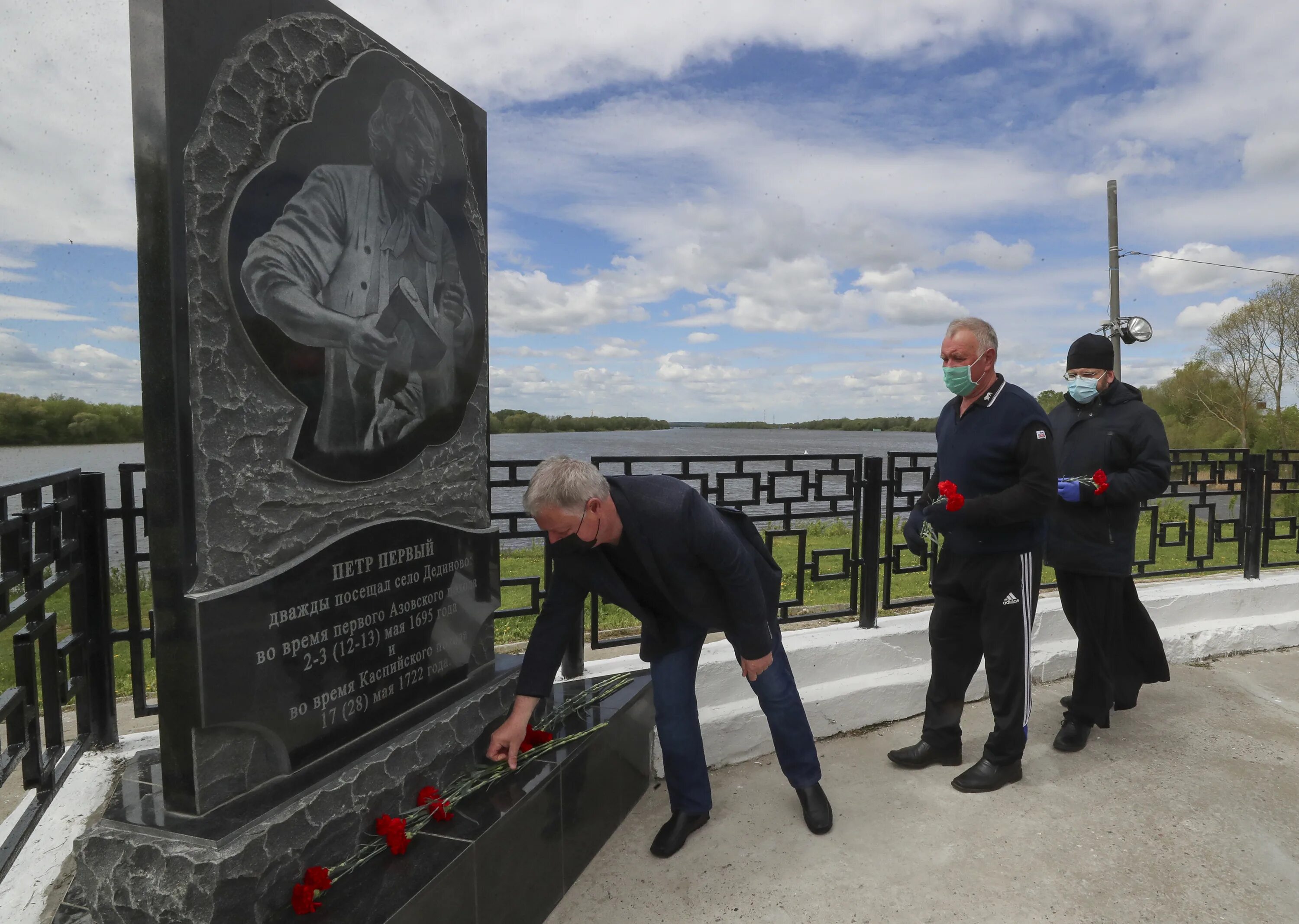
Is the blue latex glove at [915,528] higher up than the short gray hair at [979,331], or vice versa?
the short gray hair at [979,331]

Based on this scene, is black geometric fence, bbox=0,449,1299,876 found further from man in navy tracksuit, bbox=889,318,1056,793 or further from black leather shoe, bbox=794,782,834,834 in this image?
black leather shoe, bbox=794,782,834,834

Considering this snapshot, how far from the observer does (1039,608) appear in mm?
4473

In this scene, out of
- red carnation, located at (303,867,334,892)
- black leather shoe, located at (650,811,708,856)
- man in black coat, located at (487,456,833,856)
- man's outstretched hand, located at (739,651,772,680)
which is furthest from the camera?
black leather shoe, located at (650,811,708,856)

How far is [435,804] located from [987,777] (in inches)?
81.7

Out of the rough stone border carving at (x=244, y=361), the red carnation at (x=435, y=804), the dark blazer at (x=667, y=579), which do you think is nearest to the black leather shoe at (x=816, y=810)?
the dark blazer at (x=667, y=579)

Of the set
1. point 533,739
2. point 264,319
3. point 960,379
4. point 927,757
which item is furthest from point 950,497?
point 264,319

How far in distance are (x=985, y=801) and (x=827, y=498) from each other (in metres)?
1.47

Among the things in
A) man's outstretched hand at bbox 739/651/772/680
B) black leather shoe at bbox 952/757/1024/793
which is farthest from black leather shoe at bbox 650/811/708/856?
black leather shoe at bbox 952/757/1024/793

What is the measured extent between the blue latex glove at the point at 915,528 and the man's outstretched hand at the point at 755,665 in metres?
1.03

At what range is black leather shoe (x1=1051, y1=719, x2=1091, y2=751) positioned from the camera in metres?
3.43

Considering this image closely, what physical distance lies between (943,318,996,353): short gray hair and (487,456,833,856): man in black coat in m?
1.09

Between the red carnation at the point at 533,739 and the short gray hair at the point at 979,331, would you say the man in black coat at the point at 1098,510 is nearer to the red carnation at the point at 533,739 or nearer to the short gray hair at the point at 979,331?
the short gray hair at the point at 979,331

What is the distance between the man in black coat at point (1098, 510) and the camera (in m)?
3.38

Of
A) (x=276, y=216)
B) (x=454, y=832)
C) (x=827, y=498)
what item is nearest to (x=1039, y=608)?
(x=827, y=498)
